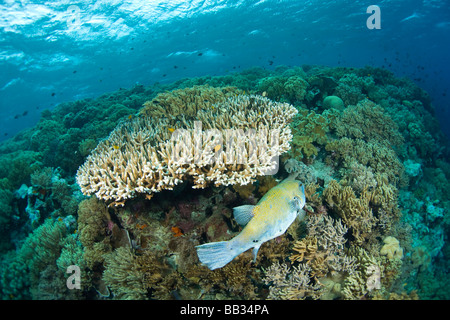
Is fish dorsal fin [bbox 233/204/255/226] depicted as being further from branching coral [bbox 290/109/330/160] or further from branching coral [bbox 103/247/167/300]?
branching coral [bbox 290/109/330/160]

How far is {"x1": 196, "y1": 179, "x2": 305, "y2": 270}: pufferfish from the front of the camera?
2.53 m

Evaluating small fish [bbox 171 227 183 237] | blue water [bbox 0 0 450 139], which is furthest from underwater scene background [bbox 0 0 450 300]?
blue water [bbox 0 0 450 139]

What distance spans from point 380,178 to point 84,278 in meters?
7.01

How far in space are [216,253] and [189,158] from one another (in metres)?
1.48

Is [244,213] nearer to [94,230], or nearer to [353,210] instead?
[353,210]

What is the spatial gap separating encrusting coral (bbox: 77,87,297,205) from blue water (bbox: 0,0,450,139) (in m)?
17.0

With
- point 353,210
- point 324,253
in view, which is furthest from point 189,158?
point 353,210

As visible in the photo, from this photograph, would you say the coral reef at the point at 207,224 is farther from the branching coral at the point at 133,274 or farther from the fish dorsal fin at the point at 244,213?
the fish dorsal fin at the point at 244,213

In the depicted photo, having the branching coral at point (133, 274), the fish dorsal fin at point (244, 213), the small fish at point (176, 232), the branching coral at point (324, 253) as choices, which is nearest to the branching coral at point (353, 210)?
the branching coral at point (324, 253)

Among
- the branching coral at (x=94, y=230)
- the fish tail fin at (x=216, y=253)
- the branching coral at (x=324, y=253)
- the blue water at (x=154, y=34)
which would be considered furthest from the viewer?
the blue water at (x=154, y=34)

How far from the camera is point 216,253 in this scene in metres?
2.53

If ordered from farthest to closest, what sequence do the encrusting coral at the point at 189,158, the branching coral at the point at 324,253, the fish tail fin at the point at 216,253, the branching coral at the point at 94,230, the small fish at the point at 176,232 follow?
the branching coral at the point at 94,230
the small fish at the point at 176,232
the branching coral at the point at 324,253
the encrusting coral at the point at 189,158
the fish tail fin at the point at 216,253

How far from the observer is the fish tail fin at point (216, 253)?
2.50 meters
